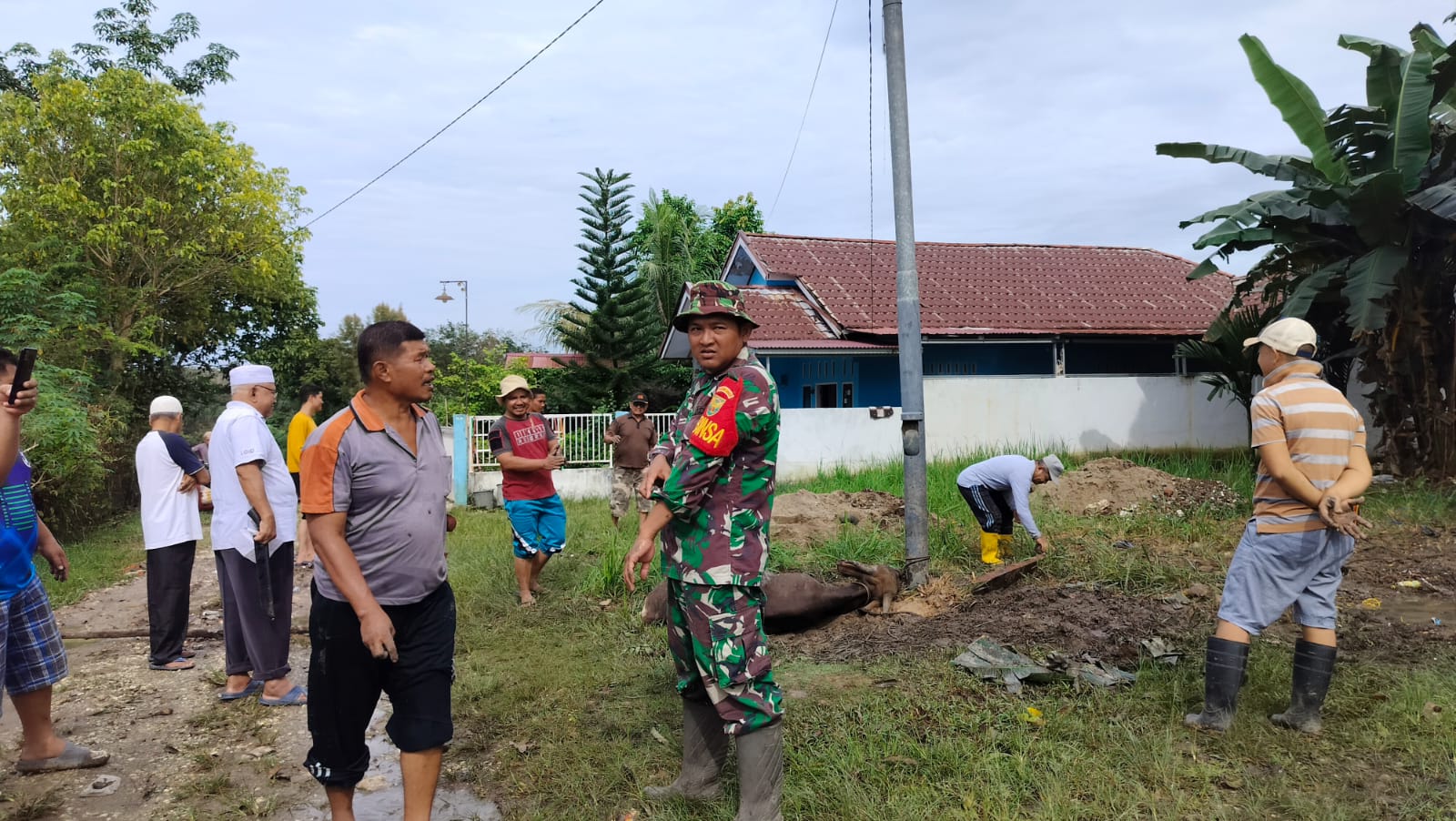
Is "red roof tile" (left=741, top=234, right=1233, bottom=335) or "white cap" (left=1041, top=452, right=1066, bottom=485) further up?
"red roof tile" (left=741, top=234, right=1233, bottom=335)

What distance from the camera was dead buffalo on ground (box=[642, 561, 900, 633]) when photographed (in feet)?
19.1

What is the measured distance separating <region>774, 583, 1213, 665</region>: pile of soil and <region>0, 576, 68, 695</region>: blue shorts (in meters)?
3.57

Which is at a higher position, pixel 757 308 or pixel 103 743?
pixel 757 308

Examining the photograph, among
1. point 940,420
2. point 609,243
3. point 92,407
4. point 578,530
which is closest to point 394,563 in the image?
point 578,530

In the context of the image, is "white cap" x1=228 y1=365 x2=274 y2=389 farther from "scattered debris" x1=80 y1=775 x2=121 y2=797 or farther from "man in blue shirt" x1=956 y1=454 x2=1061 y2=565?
"man in blue shirt" x1=956 y1=454 x2=1061 y2=565

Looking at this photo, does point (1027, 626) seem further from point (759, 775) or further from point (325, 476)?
point (325, 476)

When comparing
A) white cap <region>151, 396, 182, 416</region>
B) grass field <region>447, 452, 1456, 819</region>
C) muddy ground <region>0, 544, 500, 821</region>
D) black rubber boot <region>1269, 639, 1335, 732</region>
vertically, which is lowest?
muddy ground <region>0, 544, 500, 821</region>

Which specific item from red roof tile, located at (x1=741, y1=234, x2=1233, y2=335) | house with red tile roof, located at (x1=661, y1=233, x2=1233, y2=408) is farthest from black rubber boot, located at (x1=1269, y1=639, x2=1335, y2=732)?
red roof tile, located at (x1=741, y1=234, x2=1233, y2=335)

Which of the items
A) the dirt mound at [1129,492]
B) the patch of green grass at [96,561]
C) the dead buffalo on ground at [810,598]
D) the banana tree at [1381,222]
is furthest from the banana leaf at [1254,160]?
the patch of green grass at [96,561]

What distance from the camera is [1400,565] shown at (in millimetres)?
7121

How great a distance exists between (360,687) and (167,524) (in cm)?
329

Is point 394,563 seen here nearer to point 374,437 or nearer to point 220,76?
point 374,437

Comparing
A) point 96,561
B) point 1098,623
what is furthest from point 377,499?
point 96,561

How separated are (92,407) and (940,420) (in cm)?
1242
